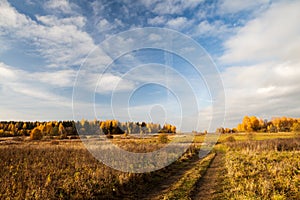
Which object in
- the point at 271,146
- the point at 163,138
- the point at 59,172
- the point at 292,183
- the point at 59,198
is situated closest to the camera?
the point at 59,198

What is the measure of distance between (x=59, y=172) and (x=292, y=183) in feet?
37.4

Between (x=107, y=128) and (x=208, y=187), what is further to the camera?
(x=107, y=128)

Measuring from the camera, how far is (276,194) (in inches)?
358

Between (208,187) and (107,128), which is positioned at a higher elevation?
(107,128)

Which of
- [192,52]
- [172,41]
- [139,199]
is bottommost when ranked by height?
[139,199]

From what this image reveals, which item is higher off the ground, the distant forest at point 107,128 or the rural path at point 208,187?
the distant forest at point 107,128

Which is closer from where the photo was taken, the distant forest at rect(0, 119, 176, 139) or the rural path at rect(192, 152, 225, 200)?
the rural path at rect(192, 152, 225, 200)

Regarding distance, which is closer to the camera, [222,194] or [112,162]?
[222,194]

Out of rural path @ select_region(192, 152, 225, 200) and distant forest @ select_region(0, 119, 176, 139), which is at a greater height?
distant forest @ select_region(0, 119, 176, 139)

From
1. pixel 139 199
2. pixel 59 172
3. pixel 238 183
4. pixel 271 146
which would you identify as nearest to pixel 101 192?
pixel 139 199

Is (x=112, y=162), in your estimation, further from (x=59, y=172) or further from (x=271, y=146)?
(x=271, y=146)

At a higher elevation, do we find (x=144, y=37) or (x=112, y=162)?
(x=144, y=37)

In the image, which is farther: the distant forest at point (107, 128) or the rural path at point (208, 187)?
the distant forest at point (107, 128)

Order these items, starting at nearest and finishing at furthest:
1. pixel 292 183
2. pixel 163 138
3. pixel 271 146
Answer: pixel 292 183 < pixel 271 146 < pixel 163 138
